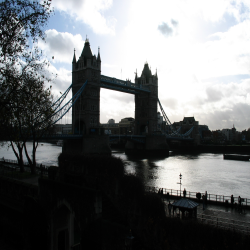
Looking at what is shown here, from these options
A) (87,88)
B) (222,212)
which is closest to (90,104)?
(87,88)

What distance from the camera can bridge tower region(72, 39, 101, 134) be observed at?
55812mm

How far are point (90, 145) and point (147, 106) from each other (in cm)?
3422

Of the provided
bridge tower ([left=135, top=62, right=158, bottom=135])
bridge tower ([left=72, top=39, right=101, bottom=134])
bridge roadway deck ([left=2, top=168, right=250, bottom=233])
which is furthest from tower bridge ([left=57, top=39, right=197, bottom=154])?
bridge roadway deck ([left=2, top=168, right=250, bottom=233])

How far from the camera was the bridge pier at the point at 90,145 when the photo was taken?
166ft

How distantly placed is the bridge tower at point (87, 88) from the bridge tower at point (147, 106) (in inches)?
1013

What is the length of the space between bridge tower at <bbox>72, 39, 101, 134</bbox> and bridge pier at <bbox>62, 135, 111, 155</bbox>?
12.7ft

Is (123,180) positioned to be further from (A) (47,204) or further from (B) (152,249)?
(B) (152,249)

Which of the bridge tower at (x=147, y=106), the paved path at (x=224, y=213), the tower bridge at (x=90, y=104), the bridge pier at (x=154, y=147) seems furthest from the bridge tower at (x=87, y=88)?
the paved path at (x=224, y=213)

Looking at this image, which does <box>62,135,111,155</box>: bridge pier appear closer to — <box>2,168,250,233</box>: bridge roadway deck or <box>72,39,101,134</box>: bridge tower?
<box>72,39,101,134</box>: bridge tower

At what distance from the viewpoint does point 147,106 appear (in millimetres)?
80250

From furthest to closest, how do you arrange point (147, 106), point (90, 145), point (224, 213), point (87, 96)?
point (147, 106) < point (87, 96) < point (90, 145) < point (224, 213)

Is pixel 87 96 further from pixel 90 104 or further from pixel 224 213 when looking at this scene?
pixel 224 213

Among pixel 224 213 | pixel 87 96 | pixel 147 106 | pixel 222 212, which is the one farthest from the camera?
A: pixel 147 106

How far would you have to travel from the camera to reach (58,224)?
13.6 metres
